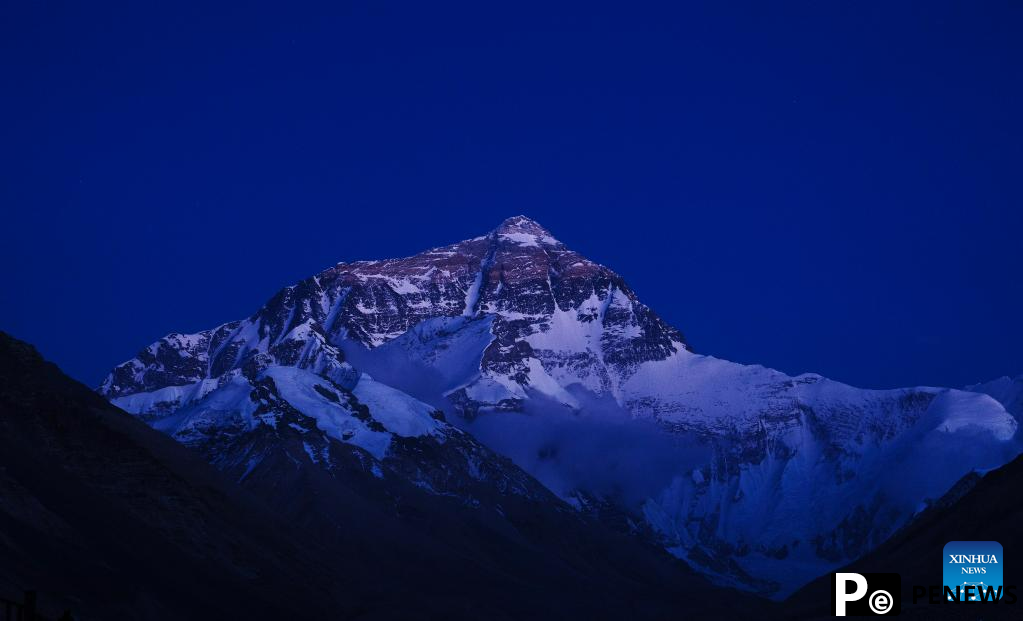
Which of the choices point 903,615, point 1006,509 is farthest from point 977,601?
point 1006,509

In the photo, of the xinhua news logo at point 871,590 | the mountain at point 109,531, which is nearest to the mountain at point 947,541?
the xinhua news logo at point 871,590

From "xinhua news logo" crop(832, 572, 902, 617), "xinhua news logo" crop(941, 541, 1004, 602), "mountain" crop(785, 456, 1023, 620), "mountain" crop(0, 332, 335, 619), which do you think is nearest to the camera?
"xinhua news logo" crop(832, 572, 902, 617)

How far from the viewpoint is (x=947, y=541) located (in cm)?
15562

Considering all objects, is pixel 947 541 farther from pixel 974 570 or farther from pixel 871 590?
pixel 871 590

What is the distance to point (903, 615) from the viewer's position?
364ft

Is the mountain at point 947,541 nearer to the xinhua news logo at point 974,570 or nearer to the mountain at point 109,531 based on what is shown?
the xinhua news logo at point 974,570

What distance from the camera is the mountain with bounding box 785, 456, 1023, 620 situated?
109556 mm

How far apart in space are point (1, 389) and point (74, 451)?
12.2 metres

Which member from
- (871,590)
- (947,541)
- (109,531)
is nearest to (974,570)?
(871,590)

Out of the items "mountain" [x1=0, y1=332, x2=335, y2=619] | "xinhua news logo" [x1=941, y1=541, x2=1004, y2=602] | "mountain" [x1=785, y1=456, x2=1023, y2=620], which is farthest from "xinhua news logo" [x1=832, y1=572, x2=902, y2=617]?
"mountain" [x1=0, y1=332, x2=335, y2=619]

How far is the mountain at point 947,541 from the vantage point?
10956 cm

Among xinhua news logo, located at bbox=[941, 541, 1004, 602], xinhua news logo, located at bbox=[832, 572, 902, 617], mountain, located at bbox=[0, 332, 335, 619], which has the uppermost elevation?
mountain, located at bbox=[0, 332, 335, 619]

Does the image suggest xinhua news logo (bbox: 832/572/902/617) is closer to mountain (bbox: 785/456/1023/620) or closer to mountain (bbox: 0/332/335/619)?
mountain (bbox: 785/456/1023/620)

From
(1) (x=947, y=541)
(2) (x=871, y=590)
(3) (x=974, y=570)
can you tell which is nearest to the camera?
(2) (x=871, y=590)
